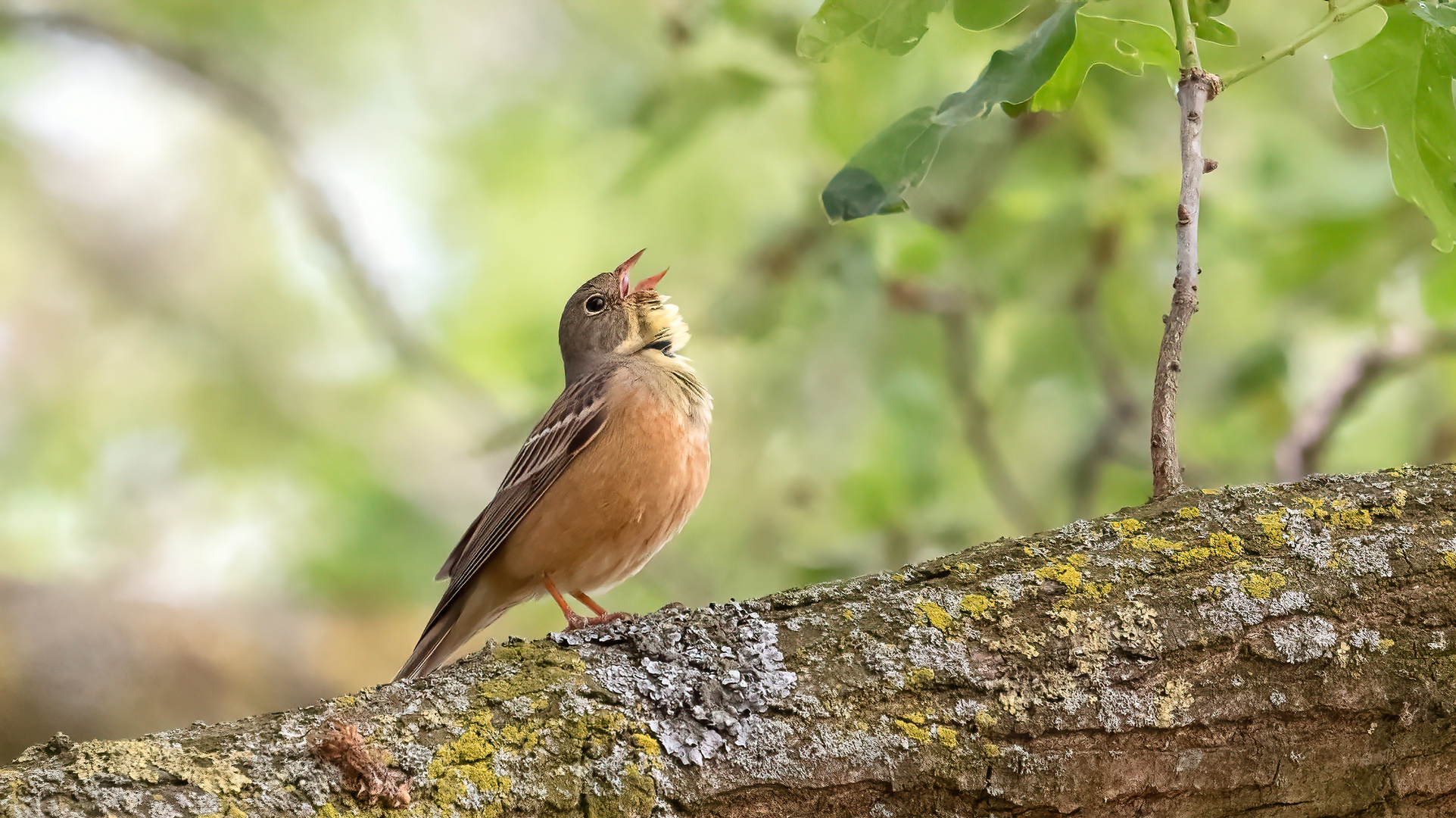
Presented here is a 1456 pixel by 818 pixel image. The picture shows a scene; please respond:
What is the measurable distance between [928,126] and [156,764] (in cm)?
232

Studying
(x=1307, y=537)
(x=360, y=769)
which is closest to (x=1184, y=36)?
(x=1307, y=537)

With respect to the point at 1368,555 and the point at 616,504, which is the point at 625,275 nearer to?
the point at 616,504

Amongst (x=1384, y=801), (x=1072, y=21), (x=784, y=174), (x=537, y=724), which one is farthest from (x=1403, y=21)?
(x=784, y=174)

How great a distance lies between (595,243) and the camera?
777cm

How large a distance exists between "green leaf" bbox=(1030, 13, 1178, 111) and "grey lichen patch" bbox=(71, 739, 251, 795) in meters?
2.71

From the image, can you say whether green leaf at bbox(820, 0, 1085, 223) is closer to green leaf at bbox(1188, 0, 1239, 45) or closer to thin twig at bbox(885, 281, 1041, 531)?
green leaf at bbox(1188, 0, 1239, 45)

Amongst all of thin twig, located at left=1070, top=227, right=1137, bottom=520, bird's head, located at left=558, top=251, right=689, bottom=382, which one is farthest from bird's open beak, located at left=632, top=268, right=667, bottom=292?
thin twig, located at left=1070, top=227, right=1137, bottom=520

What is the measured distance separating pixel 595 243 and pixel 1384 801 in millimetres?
6150

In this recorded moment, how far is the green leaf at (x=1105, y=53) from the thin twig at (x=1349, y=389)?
385 centimetres

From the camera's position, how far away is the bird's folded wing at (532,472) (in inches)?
186

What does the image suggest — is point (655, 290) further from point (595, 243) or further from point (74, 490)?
point (74, 490)

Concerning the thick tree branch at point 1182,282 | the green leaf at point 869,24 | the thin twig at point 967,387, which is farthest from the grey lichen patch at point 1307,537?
the thin twig at point 967,387

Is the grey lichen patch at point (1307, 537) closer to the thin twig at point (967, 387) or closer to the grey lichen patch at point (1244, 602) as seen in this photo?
the grey lichen patch at point (1244, 602)

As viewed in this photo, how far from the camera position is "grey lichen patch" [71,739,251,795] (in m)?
1.93
